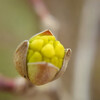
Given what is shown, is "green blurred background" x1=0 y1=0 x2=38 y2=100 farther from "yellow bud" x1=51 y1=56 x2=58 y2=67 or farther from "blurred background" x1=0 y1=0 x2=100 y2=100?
"yellow bud" x1=51 y1=56 x2=58 y2=67

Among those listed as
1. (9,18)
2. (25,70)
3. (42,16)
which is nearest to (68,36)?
(42,16)

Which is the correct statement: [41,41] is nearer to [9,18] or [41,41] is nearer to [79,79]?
[79,79]

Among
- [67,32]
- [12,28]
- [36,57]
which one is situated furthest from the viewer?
[12,28]

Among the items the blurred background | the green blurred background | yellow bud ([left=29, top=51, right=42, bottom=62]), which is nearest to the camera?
yellow bud ([left=29, top=51, right=42, bottom=62])

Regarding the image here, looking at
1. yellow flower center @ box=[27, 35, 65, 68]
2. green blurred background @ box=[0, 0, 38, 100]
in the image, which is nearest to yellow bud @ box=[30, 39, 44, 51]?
yellow flower center @ box=[27, 35, 65, 68]

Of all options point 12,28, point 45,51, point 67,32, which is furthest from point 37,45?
point 12,28

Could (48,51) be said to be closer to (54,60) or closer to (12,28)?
(54,60)
